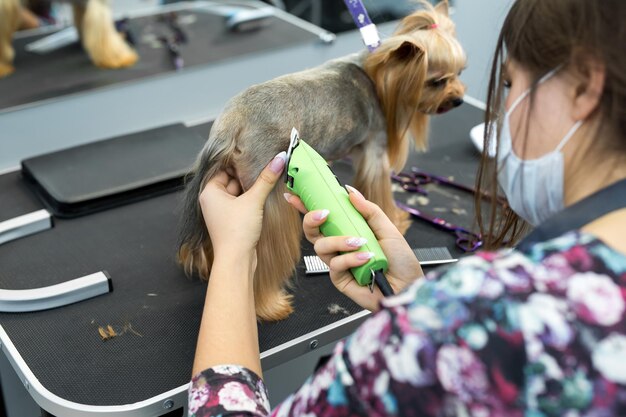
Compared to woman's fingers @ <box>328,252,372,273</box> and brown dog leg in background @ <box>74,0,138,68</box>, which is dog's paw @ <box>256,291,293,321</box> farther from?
brown dog leg in background @ <box>74,0,138,68</box>

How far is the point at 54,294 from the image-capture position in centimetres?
104

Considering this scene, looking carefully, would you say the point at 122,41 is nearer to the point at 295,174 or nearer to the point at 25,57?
the point at 25,57

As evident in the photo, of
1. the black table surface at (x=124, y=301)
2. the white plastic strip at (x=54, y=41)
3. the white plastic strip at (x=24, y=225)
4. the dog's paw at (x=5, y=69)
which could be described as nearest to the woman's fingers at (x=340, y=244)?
the black table surface at (x=124, y=301)

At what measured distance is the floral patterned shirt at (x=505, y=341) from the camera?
477 millimetres

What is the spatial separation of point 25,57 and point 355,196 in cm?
123

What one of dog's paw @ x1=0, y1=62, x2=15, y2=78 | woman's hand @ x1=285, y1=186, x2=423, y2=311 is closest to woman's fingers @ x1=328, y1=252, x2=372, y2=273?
woman's hand @ x1=285, y1=186, x2=423, y2=311

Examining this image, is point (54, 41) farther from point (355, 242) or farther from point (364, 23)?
point (355, 242)

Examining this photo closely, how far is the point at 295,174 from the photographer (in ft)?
2.90

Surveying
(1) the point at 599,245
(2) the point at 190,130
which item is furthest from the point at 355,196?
(2) the point at 190,130

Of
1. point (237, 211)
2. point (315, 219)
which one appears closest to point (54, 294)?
point (237, 211)

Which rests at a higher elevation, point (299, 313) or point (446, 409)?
point (446, 409)

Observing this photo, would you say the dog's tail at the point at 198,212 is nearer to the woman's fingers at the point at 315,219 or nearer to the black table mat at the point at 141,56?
the woman's fingers at the point at 315,219

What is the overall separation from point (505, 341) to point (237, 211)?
463 mm

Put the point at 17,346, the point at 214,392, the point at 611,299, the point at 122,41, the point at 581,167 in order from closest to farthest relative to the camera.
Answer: the point at 611,299
the point at 581,167
the point at 214,392
the point at 17,346
the point at 122,41
